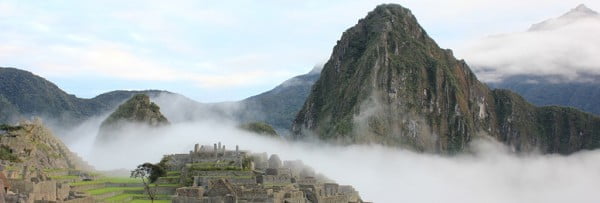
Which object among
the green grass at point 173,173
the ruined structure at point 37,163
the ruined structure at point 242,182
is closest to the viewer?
the ruined structure at point 37,163

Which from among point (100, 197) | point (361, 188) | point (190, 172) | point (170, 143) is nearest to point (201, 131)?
point (170, 143)

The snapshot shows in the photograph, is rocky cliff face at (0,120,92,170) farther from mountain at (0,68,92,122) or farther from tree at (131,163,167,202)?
mountain at (0,68,92,122)

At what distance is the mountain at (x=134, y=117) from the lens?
507ft

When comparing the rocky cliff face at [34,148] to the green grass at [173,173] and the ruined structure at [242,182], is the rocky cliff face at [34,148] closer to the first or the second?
the green grass at [173,173]

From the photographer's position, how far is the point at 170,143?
447 feet

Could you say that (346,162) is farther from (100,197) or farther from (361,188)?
(100,197)

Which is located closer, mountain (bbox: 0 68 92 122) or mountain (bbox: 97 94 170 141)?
mountain (bbox: 97 94 170 141)

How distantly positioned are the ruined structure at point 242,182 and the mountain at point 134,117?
74796 mm

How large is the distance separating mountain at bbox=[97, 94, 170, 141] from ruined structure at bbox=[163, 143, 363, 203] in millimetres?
74796

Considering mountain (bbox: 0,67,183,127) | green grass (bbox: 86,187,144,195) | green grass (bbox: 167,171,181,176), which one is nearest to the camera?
green grass (bbox: 86,187,144,195)

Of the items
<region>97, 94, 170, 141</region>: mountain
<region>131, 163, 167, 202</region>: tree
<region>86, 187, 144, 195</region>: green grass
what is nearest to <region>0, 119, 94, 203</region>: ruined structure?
<region>86, 187, 144, 195</region>: green grass

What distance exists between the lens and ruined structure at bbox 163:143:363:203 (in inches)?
1939

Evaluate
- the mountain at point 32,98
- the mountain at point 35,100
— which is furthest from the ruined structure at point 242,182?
the mountain at point 32,98

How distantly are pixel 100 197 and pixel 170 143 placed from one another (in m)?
85.1
